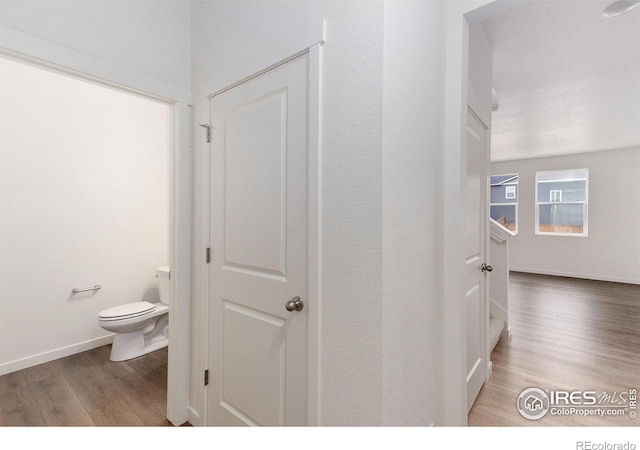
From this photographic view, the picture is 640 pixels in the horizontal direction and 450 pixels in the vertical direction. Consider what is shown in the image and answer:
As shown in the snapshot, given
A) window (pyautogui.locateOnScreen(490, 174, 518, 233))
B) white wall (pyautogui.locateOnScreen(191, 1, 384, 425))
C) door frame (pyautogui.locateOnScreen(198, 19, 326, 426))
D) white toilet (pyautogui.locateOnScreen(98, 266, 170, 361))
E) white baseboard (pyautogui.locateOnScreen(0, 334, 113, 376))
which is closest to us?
white wall (pyautogui.locateOnScreen(191, 1, 384, 425))

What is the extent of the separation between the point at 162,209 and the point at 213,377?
2331mm

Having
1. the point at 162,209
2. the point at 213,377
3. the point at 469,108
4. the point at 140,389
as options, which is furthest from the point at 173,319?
the point at 469,108

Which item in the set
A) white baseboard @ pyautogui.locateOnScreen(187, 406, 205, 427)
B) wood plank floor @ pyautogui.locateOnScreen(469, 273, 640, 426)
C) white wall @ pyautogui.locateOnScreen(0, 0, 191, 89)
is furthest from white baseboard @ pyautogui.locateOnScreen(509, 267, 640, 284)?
white wall @ pyautogui.locateOnScreen(0, 0, 191, 89)

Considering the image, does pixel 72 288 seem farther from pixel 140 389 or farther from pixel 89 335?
pixel 140 389

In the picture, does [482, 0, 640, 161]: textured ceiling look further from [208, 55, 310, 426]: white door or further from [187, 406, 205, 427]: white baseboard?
[187, 406, 205, 427]: white baseboard

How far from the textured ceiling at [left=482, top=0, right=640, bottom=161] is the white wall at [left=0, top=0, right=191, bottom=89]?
2.05 meters

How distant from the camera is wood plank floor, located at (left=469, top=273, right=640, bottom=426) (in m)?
1.93

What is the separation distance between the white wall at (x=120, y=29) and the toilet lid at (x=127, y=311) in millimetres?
1979

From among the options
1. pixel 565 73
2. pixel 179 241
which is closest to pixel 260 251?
pixel 179 241


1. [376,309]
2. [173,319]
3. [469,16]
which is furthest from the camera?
[173,319]

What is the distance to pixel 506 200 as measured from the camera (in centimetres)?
705

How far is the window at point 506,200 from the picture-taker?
6910 millimetres

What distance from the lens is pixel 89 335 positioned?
2895 millimetres
